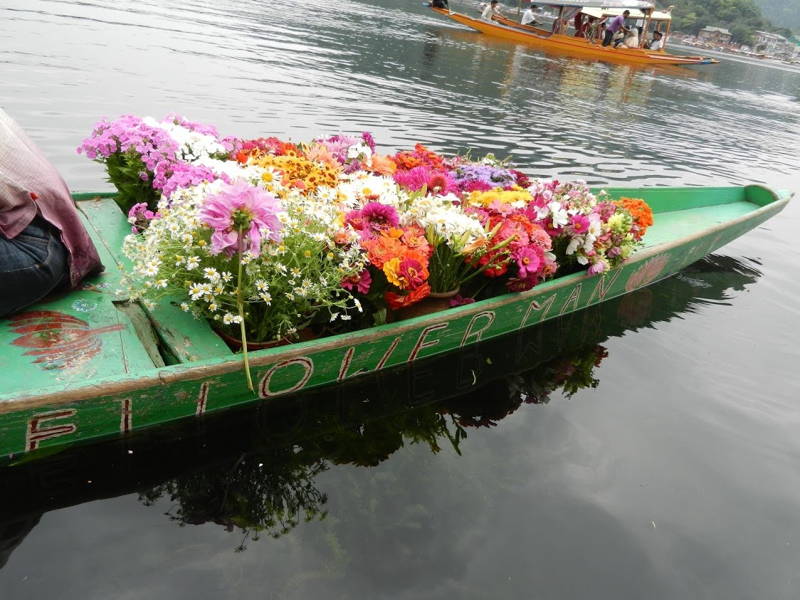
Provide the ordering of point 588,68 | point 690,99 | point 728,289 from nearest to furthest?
point 728,289 < point 690,99 < point 588,68

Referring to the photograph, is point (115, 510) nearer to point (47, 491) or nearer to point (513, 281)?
point (47, 491)

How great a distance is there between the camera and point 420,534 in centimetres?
320

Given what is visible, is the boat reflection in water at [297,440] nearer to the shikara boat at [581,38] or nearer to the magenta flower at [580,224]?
the magenta flower at [580,224]

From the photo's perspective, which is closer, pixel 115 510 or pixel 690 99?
pixel 115 510

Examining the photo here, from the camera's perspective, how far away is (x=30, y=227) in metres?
3.11

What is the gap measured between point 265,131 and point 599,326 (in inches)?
274

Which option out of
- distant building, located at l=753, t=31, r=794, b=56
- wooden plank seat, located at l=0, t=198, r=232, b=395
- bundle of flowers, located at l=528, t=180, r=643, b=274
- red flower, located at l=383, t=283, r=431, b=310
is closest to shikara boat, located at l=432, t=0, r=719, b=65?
bundle of flowers, located at l=528, t=180, r=643, b=274

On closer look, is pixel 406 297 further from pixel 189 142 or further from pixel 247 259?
pixel 189 142

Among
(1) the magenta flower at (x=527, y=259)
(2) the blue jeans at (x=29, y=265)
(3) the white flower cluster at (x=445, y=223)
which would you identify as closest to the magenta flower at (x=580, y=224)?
(1) the magenta flower at (x=527, y=259)

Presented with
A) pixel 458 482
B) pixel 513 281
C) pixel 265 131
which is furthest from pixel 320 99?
pixel 458 482

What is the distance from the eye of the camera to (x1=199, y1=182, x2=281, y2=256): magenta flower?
275 cm

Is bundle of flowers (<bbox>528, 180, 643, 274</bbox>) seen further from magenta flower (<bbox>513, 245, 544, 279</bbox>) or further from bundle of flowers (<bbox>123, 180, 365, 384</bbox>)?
bundle of flowers (<bbox>123, 180, 365, 384</bbox>)

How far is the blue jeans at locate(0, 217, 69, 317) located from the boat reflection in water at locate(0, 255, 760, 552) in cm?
84

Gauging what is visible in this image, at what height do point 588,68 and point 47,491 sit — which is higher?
point 588,68
